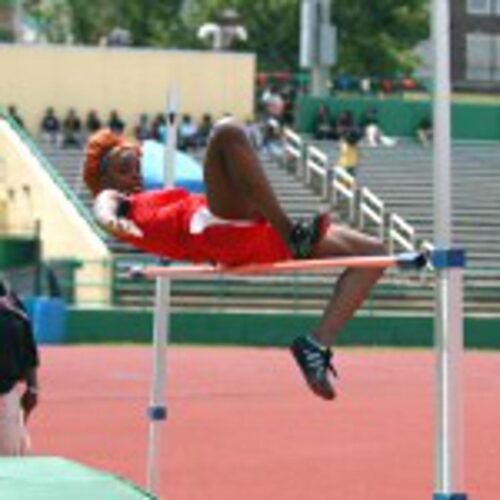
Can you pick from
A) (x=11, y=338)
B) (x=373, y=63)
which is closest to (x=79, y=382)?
(x=11, y=338)

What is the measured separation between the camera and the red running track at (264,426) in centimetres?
1493

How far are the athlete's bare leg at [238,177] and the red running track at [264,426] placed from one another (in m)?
5.16

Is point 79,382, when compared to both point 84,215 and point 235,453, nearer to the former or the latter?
point 235,453

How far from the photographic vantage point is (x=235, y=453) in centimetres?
1689

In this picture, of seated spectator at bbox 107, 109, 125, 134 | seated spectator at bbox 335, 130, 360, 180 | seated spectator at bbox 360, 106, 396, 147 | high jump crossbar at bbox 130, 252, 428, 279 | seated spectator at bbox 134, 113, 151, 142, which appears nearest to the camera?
high jump crossbar at bbox 130, 252, 428, 279

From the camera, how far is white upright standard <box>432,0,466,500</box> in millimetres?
7898

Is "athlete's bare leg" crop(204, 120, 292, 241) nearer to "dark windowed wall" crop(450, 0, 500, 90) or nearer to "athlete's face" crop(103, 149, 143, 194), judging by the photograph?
"athlete's face" crop(103, 149, 143, 194)

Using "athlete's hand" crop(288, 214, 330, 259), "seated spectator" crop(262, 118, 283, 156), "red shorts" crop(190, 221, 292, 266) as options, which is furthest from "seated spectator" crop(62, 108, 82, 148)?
"athlete's hand" crop(288, 214, 330, 259)

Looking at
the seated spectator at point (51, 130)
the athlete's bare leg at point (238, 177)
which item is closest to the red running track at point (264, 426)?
the athlete's bare leg at point (238, 177)

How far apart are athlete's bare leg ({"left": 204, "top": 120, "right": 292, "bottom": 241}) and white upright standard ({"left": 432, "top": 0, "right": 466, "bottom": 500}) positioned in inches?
38.9

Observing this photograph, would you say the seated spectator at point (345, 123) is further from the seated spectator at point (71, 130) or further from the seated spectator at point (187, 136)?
the seated spectator at point (71, 130)

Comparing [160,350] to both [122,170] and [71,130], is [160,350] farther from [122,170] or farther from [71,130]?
[71,130]

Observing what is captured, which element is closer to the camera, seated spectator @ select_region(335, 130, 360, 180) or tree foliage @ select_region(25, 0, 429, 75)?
seated spectator @ select_region(335, 130, 360, 180)

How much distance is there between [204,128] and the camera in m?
42.6
